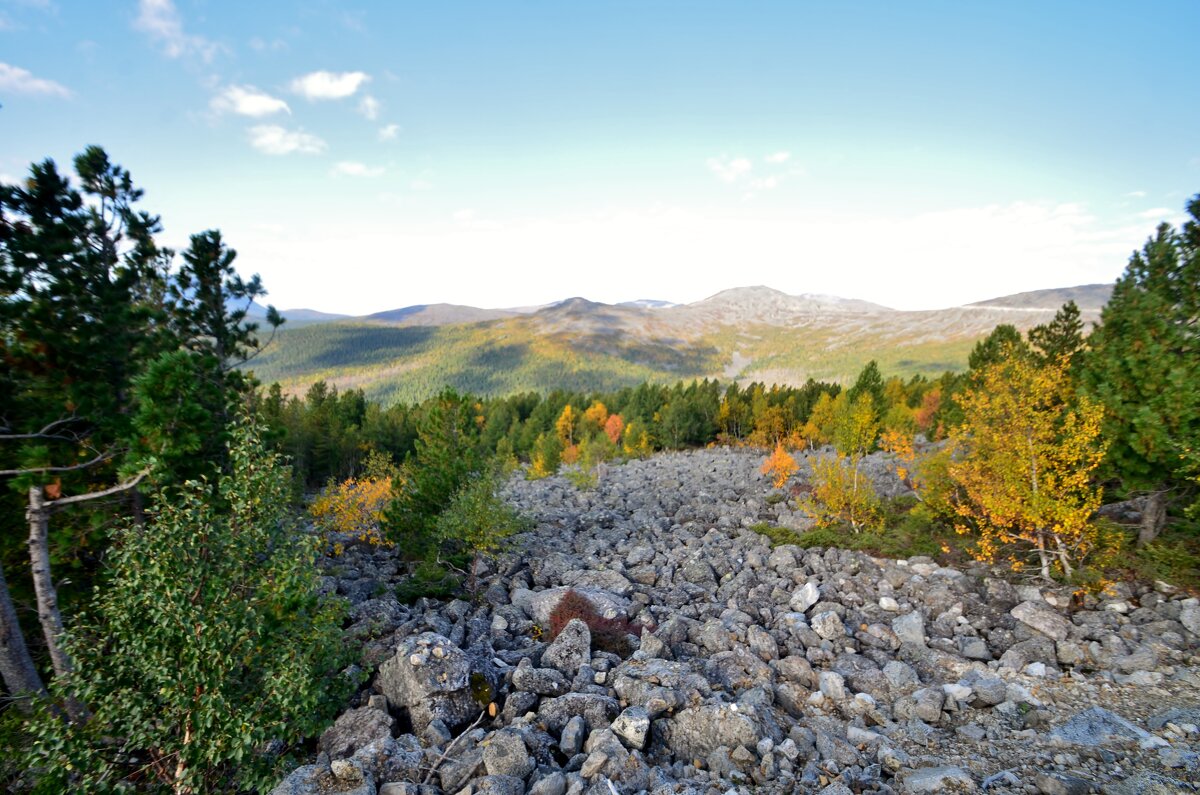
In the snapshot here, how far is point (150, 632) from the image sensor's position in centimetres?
870

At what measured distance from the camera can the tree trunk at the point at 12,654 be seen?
10.5 metres

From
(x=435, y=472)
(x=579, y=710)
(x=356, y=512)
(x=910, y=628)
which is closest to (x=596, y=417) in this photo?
(x=356, y=512)

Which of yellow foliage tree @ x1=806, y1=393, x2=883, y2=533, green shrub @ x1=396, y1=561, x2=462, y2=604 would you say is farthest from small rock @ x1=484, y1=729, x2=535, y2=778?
yellow foliage tree @ x1=806, y1=393, x2=883, y2=533

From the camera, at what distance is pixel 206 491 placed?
9250mm

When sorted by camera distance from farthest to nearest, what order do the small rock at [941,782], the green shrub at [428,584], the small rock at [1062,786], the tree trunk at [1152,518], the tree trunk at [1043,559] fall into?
the green shrub at [428,584] < the tree trunk at [1152,518] < the tree trunk at [1043,559] < the small rock at [941,782] < the small rock at [1062,786]

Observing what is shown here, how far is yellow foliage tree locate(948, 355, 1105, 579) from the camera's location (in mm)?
16500

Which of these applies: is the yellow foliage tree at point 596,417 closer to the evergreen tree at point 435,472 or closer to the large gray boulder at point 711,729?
the evergreen tree at point 435,472

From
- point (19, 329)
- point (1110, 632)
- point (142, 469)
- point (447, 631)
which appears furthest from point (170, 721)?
point (1110, 632)

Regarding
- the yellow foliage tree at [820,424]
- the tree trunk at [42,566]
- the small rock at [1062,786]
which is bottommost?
the yellow foliage tree at [820,424]

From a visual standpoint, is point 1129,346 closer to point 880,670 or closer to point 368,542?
point 880,670

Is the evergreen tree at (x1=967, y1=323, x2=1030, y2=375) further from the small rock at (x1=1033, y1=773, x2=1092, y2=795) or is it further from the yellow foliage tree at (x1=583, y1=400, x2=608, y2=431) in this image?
the yellow foliage tree at (x1=583, y1=400, x2=608, y2=431)

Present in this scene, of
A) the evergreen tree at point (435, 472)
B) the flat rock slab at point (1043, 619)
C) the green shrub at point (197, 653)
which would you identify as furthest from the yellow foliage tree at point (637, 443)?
the green shrub at point (197, 653)

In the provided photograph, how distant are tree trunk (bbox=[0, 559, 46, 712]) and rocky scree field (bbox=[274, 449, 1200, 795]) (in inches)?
233

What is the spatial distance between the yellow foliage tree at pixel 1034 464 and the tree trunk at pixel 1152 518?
1507mm
